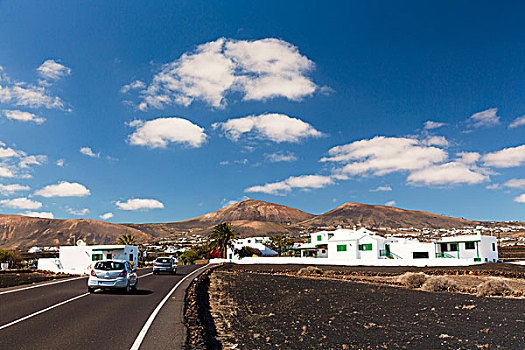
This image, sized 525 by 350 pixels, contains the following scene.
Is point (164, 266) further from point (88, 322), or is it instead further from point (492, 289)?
point (88, 322)

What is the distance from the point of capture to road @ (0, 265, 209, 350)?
1012cm

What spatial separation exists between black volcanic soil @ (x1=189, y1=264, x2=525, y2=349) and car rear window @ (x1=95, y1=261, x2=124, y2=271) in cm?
498

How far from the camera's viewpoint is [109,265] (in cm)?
2125

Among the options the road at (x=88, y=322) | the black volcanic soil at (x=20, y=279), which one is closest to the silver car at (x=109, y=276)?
the road at (x=88, y=322)

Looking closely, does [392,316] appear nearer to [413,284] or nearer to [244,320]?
[244,320]

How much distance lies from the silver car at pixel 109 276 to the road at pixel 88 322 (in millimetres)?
796

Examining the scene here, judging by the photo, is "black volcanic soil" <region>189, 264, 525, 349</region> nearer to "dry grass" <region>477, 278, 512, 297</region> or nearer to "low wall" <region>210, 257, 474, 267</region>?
"dry grass" <region>477, 278, 512, 297</region>

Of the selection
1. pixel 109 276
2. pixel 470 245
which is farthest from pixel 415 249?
pixel 109 276

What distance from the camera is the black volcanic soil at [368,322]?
40.0 ft

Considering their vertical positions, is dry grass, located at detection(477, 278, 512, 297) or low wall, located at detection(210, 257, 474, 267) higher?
dry grass, located at detection(477, 278, 512, 297)

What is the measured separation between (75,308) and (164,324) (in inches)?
197

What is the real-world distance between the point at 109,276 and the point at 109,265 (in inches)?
23.0

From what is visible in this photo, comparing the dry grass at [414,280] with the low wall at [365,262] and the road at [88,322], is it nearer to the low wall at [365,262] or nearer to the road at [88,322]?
the road at [88,322]

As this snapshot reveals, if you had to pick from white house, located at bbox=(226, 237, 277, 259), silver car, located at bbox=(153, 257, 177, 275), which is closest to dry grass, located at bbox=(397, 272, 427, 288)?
silver car, located at bbox=(153, 257, 177, 275)
